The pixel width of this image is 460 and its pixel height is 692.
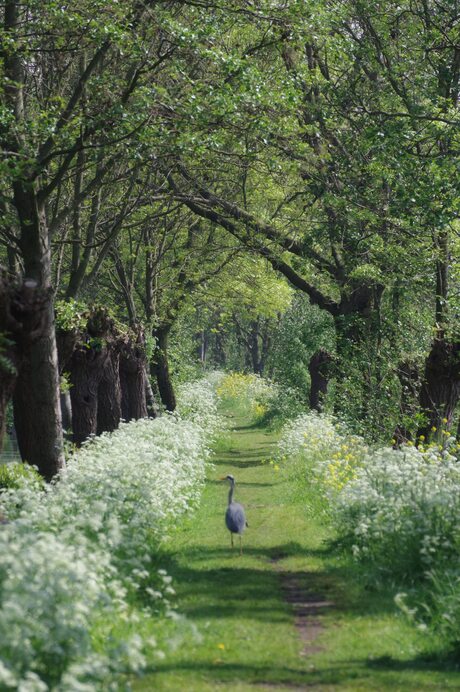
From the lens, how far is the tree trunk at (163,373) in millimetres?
36594

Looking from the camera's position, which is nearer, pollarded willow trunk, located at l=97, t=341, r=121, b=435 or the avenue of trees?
the avenue of trees

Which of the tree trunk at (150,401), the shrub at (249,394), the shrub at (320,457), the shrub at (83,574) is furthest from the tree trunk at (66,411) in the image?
the shrub at (249,394)

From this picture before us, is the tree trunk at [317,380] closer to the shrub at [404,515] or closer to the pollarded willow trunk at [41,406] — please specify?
the pollarded willow trunk at [41,406]


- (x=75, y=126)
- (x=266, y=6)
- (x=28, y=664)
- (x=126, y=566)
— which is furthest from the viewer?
(x=266, y=6)

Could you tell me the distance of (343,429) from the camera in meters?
24.3

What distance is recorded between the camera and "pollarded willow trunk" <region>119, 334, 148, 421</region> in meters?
28.2

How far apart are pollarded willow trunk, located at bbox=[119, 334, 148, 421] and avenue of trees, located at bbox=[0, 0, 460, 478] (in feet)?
0.22

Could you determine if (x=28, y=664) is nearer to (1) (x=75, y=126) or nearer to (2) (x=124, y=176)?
(1) (x=75, y=126)

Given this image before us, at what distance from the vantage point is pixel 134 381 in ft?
95.2

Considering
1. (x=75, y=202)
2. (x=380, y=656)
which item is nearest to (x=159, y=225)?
(x=75, y=202)

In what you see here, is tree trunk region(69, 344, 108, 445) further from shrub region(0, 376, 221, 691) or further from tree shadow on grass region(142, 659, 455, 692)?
tree shadow on grass region(142, 659, 455, 692)

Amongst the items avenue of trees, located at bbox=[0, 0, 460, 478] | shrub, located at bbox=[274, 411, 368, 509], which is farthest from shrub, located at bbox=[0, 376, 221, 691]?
shrub, located at bbox=[274, 411, 368, 509]

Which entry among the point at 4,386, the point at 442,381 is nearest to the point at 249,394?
the point at 442,381

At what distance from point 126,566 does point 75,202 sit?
952 cm
